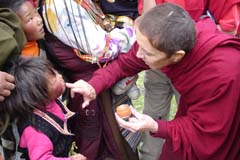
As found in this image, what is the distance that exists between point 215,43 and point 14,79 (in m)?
0.80

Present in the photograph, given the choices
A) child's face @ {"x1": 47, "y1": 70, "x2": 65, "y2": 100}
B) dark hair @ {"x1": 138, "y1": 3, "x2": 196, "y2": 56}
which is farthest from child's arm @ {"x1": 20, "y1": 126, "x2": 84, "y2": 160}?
dark hair @ {"x1": 138, "y1": 3, "x2": 196, "y2": 56}

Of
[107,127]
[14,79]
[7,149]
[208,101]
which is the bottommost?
[107,127]

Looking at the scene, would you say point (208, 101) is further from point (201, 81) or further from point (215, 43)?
point (215, 43)

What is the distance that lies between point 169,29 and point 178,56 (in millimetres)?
124

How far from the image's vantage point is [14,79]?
67.2 inches

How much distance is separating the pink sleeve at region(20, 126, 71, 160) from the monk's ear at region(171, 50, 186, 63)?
620 millimetres

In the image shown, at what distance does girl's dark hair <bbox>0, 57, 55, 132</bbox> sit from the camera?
1719 mm

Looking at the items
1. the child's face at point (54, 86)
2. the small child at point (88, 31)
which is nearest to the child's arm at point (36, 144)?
the child's face at point (54, 86)

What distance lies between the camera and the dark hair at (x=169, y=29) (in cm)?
158

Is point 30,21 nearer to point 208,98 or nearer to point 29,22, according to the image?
point 29,22

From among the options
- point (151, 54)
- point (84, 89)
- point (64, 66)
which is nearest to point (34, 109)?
point (84, 89)

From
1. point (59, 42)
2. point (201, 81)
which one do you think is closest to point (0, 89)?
point (59, 42)

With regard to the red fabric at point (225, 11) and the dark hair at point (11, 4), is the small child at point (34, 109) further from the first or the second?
the red fabric at point (225, 11)

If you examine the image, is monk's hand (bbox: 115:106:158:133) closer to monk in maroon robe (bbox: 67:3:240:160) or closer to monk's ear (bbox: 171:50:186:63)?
monk in maroon robe (bbox: 67:3:240:160)
